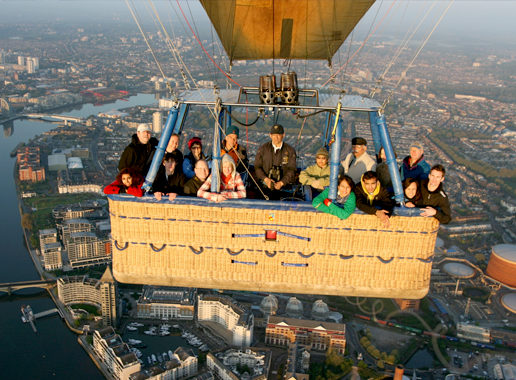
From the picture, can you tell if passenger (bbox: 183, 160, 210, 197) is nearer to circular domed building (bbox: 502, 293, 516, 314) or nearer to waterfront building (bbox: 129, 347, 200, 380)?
waterfront building (bbox: 129, 347, 200, 380)

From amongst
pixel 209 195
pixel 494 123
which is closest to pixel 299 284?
pixel 209 195

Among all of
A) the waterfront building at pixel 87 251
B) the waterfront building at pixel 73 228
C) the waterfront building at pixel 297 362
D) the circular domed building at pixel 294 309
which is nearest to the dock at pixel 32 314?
the waterfront building at pixel 87 251

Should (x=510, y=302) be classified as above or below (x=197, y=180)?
below

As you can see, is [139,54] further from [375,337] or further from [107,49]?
[375,337]

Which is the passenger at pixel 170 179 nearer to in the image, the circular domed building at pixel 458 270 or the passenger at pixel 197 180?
the passenger at pixel 197 180

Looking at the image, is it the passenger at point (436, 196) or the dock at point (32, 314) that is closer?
the passenger at point (436, 196)

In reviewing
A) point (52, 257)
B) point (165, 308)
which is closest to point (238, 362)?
point (165, 308)

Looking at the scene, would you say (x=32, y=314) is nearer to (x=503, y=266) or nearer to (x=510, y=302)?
(x=510, y=302)
